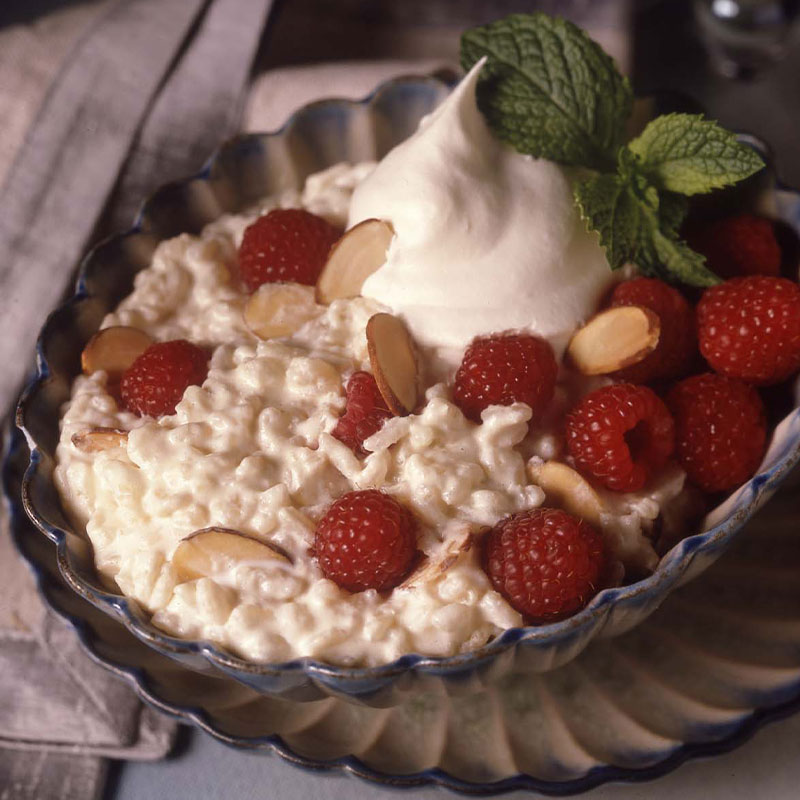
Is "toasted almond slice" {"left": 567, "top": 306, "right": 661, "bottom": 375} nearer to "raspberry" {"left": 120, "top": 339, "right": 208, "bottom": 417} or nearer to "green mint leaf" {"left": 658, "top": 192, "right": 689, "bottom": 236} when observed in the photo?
"green mint leaf" {"left": 658, "top": 192, "right": 689, "bottom": 236}

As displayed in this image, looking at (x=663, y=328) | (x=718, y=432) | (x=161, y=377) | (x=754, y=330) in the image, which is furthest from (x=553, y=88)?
(x=161, y=377)

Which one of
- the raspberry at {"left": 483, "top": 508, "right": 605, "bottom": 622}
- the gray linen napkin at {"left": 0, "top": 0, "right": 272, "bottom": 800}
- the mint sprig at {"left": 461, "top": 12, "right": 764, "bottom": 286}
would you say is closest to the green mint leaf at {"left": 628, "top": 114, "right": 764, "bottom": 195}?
the mint sprig at {"left": 461, "top": 12, "right": 764, "bottom": 286}

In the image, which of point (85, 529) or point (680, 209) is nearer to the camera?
point (85, 529)

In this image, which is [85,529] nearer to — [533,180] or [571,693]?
[571,693]

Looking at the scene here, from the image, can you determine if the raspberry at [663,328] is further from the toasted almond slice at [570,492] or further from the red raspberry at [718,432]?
the toasted almond slice at [570,492]

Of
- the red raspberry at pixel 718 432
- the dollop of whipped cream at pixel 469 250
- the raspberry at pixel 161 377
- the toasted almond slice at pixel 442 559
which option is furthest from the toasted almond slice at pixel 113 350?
the red raspberry at pixel 718 432

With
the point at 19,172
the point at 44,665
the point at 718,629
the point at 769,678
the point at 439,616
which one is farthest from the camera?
the point at 19,172


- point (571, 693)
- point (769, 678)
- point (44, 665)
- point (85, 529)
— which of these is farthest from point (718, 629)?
point (44, 665)
